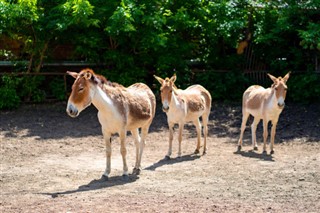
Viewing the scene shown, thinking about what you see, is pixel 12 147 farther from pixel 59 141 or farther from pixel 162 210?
pixel 162 210

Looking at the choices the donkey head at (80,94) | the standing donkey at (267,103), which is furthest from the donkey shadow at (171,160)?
the donkey head at (80,94)

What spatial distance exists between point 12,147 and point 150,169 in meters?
3.36

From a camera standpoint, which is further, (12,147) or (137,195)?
(12,147)

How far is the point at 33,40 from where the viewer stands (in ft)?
47.3

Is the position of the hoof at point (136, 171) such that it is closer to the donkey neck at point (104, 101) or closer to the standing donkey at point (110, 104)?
the standing donkey at point (110, 104)

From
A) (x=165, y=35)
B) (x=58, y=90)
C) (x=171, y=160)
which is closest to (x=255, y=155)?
(x=171, y=160)

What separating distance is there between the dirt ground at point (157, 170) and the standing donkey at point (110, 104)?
739 mm

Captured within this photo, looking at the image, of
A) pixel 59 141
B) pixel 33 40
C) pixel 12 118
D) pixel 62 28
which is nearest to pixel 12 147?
pixel 59 141

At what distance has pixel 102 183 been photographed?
7.33 m

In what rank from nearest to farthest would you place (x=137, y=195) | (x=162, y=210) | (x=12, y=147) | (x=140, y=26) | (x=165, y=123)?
(x=162, y=210) → (x=137, y=195) → (x=12, y=147) → (x=165, y=123) → (x=140, y=26)

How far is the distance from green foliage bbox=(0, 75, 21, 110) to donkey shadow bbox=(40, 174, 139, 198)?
6.98 m

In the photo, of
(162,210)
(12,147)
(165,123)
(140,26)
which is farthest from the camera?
(140,26)

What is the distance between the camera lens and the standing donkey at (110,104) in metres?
7.12

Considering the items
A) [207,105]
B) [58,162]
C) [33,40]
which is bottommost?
[58,162]
